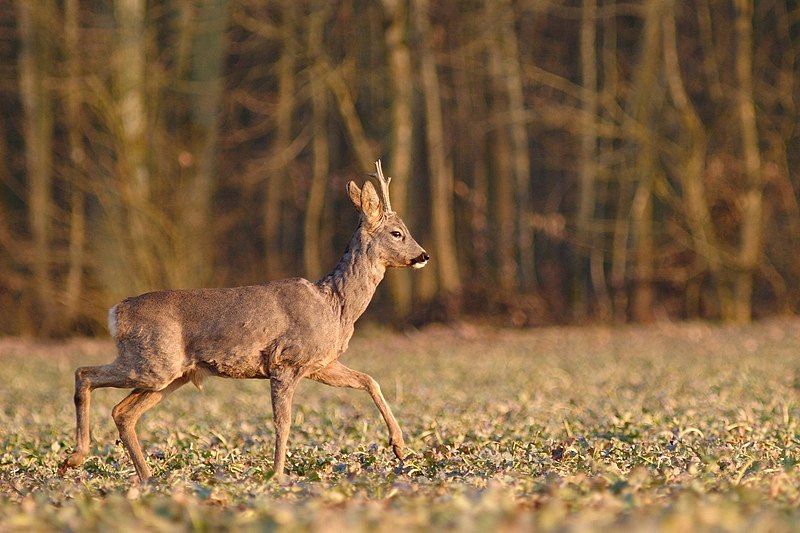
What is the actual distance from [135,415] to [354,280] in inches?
63.2

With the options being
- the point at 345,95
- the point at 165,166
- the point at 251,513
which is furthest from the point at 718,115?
the point at 251,513

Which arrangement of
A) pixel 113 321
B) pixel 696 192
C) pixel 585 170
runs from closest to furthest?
pixel 113 321, pixel 696 192, pixel 585 170

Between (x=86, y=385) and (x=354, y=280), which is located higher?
(x=354, y=280)

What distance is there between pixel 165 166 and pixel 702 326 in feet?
32.6

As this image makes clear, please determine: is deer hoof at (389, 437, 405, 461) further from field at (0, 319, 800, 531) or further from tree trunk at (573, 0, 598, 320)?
tree trunk at (573, 0, 598, 320)

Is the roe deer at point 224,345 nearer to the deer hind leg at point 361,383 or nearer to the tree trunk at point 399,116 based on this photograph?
the deer hind leg at point 361,383

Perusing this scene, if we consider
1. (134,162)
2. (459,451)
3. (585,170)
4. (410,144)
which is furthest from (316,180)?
(459,451)

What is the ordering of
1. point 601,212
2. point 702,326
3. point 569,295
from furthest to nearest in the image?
point 601,212 → point 569,295 → point 702,326

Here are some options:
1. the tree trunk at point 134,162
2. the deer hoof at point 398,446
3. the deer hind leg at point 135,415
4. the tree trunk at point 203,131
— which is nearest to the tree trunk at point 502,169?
the tree trunk at point 203,131

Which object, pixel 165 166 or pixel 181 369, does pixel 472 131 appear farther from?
pixel 181 369

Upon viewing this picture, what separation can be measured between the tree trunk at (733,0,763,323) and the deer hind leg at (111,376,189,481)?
18.5 m

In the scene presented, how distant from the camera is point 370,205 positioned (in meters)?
8.66

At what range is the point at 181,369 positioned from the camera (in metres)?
8.16

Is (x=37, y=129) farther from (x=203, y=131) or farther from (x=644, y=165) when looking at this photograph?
(x=644, y=165)
